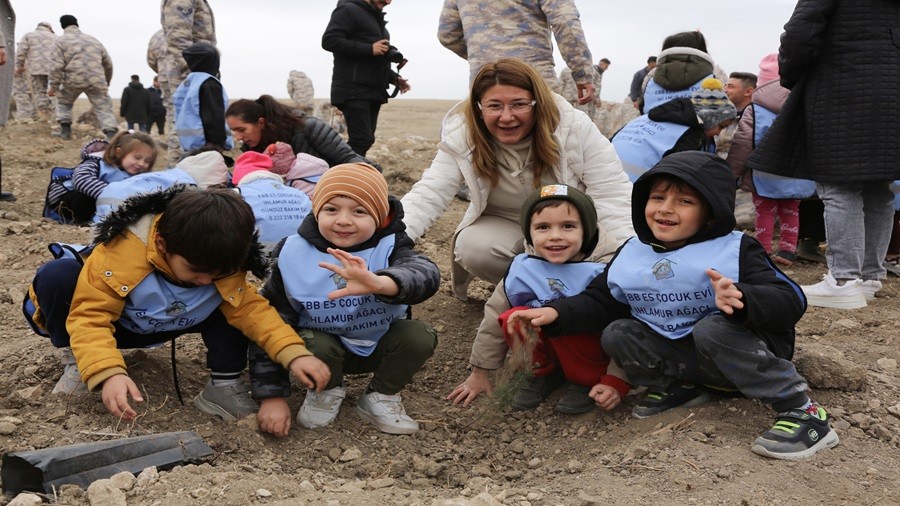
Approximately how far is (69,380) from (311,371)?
938 millimetres

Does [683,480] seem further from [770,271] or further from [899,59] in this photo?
[899,59]

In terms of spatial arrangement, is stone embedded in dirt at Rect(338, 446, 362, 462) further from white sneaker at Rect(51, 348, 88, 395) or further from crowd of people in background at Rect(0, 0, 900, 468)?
white sneaker at Rect(51, 348, 88, 395)

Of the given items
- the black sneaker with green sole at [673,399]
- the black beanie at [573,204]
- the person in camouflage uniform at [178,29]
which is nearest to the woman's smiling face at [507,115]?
the black beanie at [573,204]

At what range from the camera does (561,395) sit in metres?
3.36

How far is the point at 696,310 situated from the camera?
2.78m

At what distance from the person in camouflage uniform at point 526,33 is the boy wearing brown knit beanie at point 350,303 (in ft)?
7.73

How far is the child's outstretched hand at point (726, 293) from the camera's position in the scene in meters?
2.47

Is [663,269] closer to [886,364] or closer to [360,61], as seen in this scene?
[886,364]

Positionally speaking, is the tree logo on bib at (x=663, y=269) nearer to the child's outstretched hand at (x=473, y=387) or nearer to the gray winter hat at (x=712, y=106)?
the child's outstretched hand at (x=473, y=387)

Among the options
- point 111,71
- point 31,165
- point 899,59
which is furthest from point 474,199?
point 111,71

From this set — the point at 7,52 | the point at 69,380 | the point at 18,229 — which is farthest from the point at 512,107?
the point at 7,52

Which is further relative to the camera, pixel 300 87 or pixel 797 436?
pixel 300 87

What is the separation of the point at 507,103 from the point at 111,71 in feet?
32.9

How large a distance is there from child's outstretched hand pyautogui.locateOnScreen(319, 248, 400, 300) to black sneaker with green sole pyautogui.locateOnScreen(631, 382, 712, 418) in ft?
3.51
